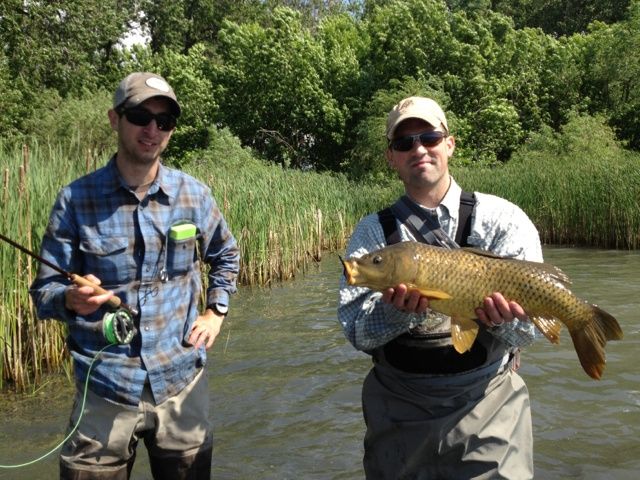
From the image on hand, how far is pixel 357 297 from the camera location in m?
3.18

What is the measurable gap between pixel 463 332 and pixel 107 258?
5.45 feet

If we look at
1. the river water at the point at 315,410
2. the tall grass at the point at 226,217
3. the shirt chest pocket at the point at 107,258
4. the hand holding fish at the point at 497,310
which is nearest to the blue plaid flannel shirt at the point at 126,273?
the shirt chest pocket at the point at 107,258

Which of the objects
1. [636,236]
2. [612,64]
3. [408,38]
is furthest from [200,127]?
[636,236]

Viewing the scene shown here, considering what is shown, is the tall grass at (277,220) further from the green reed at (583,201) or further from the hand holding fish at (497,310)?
the hand holding fish at (497,310)

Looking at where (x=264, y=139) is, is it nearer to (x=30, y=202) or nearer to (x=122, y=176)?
(x=30, y=202)

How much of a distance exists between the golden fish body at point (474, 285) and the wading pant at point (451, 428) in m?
0.29

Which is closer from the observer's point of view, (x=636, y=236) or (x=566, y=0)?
(x=636, y=236)

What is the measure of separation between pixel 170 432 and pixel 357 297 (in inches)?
43.2

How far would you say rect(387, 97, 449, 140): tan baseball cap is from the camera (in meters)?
3.10

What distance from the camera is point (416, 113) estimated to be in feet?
10.2

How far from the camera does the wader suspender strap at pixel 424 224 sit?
10.1 ft

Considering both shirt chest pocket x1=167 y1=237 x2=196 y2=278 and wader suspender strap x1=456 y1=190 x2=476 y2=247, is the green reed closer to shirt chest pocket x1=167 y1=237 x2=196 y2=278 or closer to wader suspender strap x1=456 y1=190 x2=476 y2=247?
wader suspender strap x1=456 y1=190 x2=476 y2=247

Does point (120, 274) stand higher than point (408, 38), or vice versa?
point (408, 38)

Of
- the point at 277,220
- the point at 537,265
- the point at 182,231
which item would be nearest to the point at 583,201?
the point at 277,220
